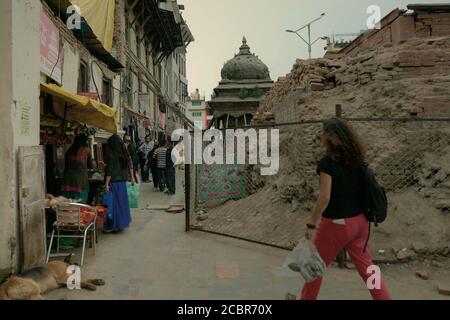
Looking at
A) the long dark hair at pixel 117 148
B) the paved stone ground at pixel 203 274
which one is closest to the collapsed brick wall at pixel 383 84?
the paved stone ground at pixel 203 274

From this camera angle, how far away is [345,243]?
327 centimetres

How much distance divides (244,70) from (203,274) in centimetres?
2021

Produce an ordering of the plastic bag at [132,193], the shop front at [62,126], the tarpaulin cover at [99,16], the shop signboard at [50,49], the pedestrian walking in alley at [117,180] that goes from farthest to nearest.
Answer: the tarpaulin cover at [99,16], the plastic bag at [132,193], the shop signboard at [50,49], the shop front at [62,126], the pedestrian walking in alley at [117,180]

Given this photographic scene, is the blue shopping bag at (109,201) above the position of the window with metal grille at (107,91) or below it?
below

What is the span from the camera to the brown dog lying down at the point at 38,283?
12.1 ft

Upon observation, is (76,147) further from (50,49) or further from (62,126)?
(50,49)

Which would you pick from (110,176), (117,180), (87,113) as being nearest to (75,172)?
(110,176)

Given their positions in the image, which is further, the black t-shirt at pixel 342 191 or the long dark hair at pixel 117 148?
the long dark hair at pixel 117 148

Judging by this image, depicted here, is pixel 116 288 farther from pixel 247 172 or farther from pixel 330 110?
pixel 247 172

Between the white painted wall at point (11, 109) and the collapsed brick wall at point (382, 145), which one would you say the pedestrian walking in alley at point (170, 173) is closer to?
the collapsed brick wall at point (382, 145)

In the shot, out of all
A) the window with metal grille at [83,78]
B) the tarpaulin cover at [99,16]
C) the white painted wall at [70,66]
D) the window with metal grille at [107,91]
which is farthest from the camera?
the window with metal grille at [107,91]

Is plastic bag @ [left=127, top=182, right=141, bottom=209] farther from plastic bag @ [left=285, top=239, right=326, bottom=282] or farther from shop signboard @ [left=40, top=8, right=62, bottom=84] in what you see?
plastic bag @ [left=285, top=239, right=326, bottom=282]

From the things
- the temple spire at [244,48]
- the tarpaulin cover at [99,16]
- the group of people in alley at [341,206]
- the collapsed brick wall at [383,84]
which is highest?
the temple spire at [244,48]

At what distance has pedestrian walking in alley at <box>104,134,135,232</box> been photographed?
22.6 ft
